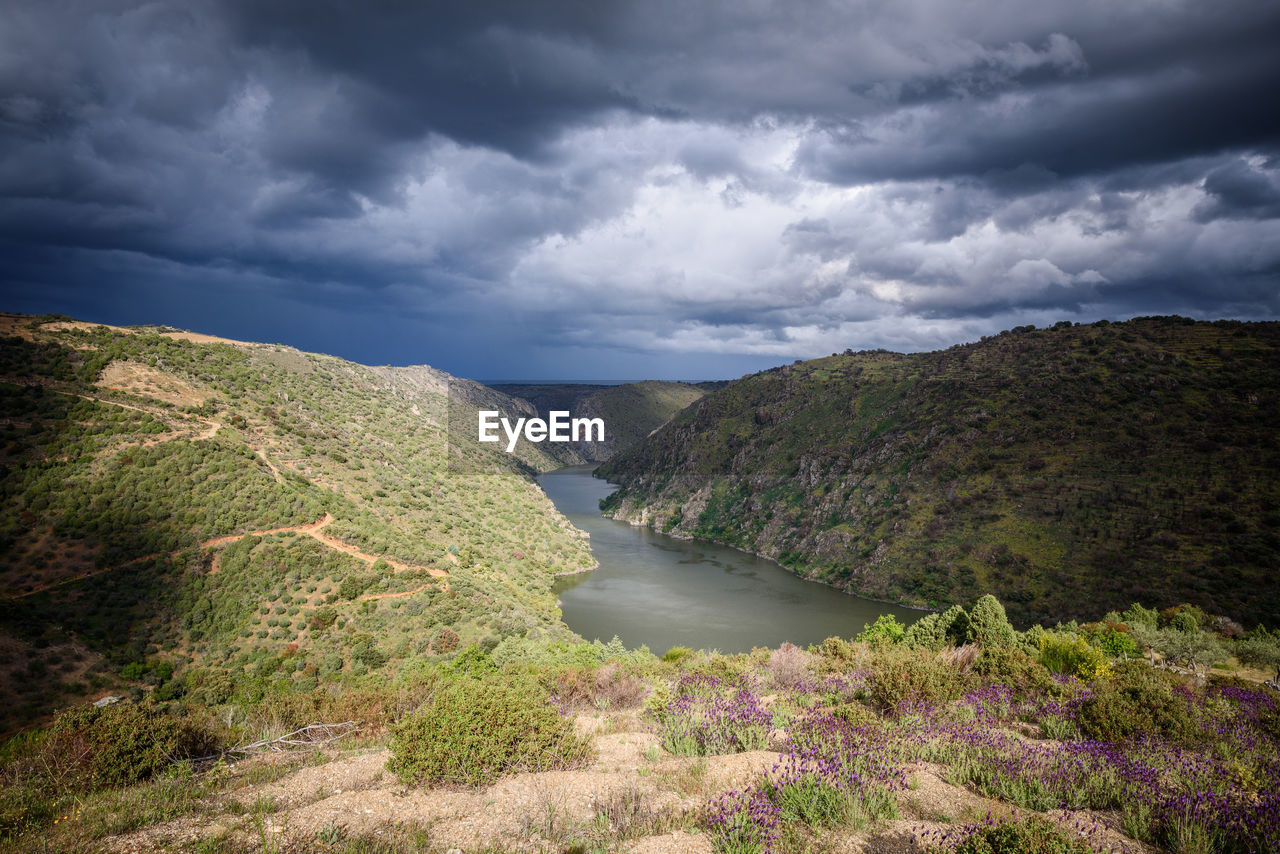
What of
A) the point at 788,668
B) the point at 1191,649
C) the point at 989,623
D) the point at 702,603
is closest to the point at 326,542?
the point at 788,668

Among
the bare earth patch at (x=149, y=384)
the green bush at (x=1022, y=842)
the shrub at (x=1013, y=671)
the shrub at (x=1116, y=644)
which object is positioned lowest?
the shrub at (x=1116, y=644)

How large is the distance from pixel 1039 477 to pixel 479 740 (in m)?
81.0

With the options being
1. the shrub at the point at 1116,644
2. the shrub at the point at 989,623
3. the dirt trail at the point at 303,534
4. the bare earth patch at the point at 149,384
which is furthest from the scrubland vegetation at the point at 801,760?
the bare earth patch at the point at 149,384

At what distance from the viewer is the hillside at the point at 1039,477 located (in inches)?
2121

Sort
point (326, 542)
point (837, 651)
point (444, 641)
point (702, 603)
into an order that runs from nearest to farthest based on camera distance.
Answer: point (837, 651), point (444, 641), point (326, 542), point (702, 603)

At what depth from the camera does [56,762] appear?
8695 mm

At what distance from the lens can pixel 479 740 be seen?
871 centimetres

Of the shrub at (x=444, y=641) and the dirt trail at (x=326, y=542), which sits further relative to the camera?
the dirt trail at (x=326, y=542)

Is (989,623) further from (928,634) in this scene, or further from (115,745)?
(115,745)

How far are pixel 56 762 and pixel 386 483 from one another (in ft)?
165

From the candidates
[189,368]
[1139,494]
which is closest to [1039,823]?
[189,368]

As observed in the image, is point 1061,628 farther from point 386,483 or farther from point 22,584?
point 22,584

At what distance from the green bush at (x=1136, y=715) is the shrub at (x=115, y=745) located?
653 inches

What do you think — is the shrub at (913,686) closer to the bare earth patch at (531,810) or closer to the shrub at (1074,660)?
the bare earth patch at (531,810)
